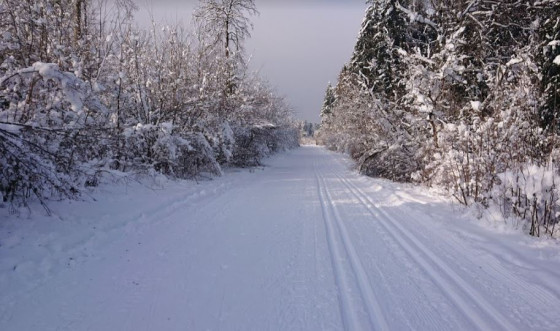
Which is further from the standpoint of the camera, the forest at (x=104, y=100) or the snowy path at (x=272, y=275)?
the forest at (x=104, y=100)

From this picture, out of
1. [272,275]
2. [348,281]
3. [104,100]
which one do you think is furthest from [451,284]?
[104,100]

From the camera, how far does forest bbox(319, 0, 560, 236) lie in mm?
6023

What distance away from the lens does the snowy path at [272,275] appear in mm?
3146

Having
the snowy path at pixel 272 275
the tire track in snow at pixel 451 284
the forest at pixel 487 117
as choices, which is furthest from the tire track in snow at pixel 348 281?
the forest at pixel 487 117

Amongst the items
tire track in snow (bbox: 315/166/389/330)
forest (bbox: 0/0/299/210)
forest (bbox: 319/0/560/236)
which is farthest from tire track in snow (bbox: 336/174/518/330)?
forest (bbox: 0/0/299/210)

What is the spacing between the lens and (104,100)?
9.02 meters

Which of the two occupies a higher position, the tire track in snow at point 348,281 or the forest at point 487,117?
the forest at point 487,117

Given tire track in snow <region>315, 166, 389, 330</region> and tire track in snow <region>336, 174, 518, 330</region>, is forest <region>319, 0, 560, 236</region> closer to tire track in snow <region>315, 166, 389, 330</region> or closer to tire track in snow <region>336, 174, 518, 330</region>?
tire track in snow <region>336, 174, 518, 330</region>

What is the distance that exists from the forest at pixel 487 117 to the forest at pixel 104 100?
708 centimetres

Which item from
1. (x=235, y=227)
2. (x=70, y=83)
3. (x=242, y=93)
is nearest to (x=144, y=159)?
(x=235, y=227)

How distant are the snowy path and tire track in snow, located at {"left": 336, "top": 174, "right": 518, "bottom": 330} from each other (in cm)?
2

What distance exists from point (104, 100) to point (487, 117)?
9870mm

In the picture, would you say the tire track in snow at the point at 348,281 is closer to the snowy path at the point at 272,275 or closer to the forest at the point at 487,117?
the snowy path at the point at 272,275

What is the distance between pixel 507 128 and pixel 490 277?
428 centimetres
